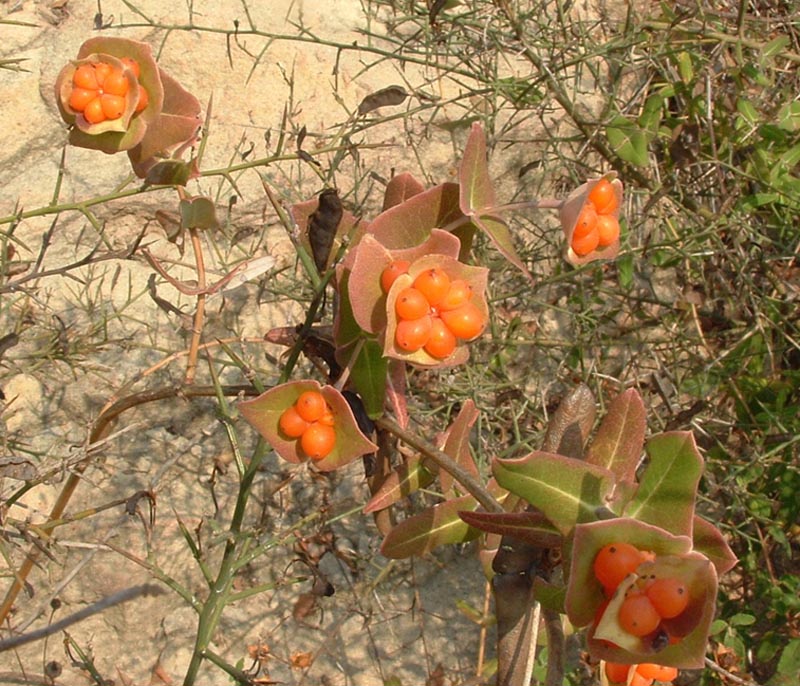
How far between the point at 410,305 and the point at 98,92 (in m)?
0.53

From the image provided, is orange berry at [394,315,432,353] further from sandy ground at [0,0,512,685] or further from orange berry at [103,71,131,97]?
sandy ground at [0,0,512,685]

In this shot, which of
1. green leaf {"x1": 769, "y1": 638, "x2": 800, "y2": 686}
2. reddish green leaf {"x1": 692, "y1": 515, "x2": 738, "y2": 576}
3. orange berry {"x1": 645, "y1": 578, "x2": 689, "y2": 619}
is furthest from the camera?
green leaf {"x1": 769, "y1": 638, "x2": 800, "y2": 686}

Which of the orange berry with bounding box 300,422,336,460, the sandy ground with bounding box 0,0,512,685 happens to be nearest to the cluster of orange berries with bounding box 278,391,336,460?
A: the orange berry with bounding box 300,422,336,460

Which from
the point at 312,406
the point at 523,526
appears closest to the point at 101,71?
the point at 312,406

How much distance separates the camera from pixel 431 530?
1.03 metres

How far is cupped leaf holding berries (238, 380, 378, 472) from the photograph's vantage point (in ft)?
3.05

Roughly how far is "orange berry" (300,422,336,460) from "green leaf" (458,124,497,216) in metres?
0.27

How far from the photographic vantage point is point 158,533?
79.1 inches

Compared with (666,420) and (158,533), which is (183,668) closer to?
(158,533)

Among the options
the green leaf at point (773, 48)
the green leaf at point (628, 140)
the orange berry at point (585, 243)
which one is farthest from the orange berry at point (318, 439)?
the green leaf at point (773, 48)

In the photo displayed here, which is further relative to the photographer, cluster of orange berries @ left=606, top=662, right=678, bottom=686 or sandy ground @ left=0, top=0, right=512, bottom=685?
sandy ground @ left=0, top=0, right=512, bottom=685

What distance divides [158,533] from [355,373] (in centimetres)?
123

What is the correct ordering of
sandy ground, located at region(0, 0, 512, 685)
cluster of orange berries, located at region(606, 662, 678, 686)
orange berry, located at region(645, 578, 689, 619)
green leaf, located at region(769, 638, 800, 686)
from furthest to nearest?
1. sandy ground, located at region(0, 0, 512, 685)
2. green leaf, located at region(769, 638, 800, 686)
3. cluster of orange berries, located at region(606, 662, 678, 686)
4. orange berry, located at region(645, 578, 689, 619)

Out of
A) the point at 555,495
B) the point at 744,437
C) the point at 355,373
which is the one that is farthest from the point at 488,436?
the point at 555,495
